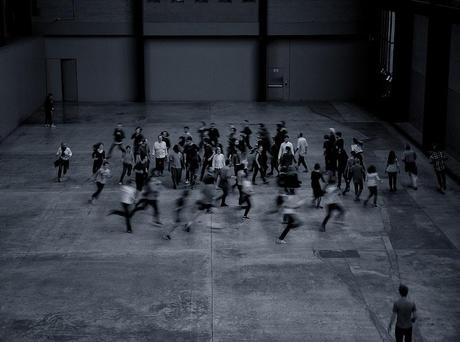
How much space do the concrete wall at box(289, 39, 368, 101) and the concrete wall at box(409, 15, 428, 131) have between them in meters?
8.22

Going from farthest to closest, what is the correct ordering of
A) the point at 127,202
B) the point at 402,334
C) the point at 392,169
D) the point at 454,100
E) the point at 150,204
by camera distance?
the point at 454,100 → the point at 392,169 → the point at 150,204 → the point at 127,202 → the point at 402,334

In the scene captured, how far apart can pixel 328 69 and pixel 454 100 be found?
50.3ft

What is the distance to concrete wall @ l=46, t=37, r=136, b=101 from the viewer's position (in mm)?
45156

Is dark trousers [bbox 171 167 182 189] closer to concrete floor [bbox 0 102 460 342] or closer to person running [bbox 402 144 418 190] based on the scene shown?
concrete floor [bbox 0 102 460 342]

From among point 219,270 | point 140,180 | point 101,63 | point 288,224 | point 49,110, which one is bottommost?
point 219,270

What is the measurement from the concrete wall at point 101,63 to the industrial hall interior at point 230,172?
9 cm

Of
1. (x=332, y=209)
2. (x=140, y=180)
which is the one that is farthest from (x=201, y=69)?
(x=332, y=209)

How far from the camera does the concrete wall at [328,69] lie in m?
45.3

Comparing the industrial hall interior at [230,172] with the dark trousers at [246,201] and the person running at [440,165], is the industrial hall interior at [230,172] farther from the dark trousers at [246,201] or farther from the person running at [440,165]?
the dark trousers at [246,201]

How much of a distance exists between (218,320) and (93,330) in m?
2.47

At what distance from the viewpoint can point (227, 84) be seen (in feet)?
150

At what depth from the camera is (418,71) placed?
118 feet

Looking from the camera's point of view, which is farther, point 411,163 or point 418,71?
point 418,71

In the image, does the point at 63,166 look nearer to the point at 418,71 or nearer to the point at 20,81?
the point at 20,81
